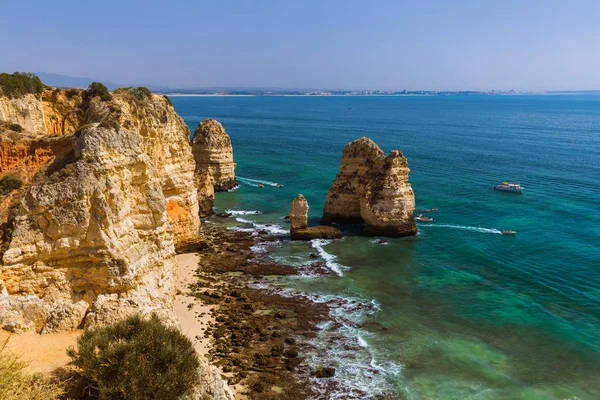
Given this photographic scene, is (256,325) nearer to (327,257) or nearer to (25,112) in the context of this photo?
(327,257)

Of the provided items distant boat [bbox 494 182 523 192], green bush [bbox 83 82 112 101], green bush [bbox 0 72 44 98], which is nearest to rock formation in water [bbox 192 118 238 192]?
green bush [bbox 83 82 112 101]

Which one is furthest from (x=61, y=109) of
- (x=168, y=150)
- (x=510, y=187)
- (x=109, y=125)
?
(x=510, y=187)

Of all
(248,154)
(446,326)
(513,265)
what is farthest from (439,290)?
(248,154)

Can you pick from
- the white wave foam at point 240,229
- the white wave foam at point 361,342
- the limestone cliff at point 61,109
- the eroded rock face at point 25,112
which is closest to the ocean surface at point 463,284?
the white wave foam at point 361,342

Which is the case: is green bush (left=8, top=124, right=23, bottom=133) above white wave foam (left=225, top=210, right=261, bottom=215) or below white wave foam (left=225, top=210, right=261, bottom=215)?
above

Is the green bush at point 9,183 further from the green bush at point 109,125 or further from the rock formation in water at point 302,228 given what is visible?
the rock formation in water at point 302,228

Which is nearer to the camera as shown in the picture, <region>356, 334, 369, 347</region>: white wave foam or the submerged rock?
the submerged rock

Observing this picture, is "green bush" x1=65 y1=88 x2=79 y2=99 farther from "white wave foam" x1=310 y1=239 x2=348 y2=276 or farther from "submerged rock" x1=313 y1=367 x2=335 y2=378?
"submerged rock" x1=313 y1=367 x2=335 y2=378
